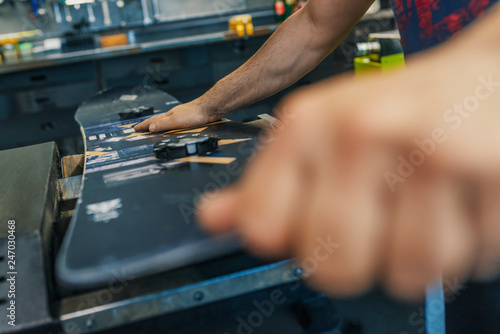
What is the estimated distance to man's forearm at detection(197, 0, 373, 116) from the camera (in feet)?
3.50

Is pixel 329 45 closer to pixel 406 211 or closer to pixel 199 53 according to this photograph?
pixel 406 211

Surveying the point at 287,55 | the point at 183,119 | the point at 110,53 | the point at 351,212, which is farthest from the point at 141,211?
the point at 110,53

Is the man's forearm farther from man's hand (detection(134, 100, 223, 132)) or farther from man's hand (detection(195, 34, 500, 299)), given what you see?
man's hand (detection(195, 34, 500, 299))

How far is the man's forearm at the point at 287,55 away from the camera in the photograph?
1.07 m

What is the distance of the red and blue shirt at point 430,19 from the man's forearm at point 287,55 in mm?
91

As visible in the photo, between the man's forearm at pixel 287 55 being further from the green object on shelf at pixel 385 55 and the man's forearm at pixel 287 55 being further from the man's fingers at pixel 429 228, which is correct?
the green object on shelf at pixel 385 55

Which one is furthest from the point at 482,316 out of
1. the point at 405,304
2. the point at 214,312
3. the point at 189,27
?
the point at 189,27

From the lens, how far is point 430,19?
981 millimetres

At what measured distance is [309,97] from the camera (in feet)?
0.82

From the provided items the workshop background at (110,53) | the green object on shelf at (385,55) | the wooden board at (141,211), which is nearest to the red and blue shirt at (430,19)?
the wooden board at (141,211)

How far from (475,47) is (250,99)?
859 millimetres

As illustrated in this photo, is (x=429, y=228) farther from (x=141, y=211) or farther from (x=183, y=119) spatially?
(x=183, y=119)

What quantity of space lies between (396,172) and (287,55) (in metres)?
0.90

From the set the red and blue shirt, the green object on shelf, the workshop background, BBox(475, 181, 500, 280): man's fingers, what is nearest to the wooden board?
BBox(475, 181, 500, 280): man's fingers
